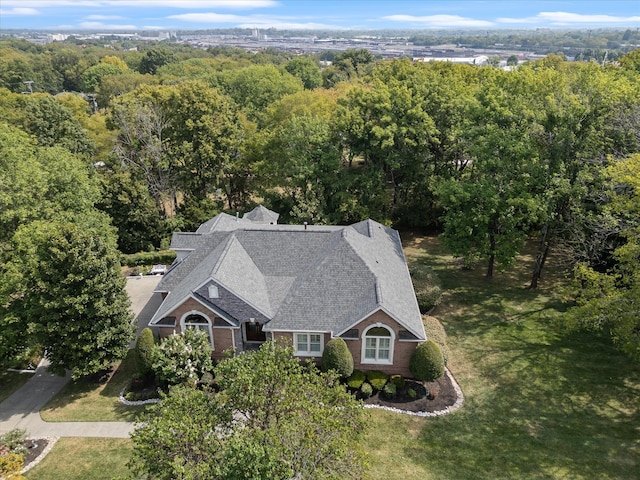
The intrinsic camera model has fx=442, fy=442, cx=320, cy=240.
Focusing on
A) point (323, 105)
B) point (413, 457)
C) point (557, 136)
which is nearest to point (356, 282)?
point (413, 457)

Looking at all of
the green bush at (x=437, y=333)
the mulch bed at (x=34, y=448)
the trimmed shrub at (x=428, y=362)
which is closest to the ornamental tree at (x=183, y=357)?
the mulch bed at (x=34, y=448)

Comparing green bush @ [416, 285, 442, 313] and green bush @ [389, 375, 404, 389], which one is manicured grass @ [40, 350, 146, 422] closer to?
green bush @ [389, 375, 404, 389]

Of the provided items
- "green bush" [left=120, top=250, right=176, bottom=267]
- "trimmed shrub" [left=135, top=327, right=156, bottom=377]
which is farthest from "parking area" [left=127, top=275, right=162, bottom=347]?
"trimmed shrub" [left=135, top=327, right=156, bottom=377]

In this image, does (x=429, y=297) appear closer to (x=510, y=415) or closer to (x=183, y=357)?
(x=510, y=415)

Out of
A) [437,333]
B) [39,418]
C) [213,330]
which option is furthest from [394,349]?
[39,418]

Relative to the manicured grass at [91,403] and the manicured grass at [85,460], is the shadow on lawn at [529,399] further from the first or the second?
the manicured grass at [91,403]

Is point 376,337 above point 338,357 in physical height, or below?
above
